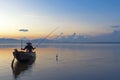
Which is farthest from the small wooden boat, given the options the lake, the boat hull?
the lake

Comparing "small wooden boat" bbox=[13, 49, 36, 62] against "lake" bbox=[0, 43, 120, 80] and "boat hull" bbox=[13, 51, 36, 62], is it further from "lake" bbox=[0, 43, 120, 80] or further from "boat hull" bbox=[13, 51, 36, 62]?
"lake" bbox=[0, 43, 120, 80]

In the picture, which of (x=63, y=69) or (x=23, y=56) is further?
(x=23, y=56)

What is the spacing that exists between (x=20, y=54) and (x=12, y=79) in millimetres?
8451

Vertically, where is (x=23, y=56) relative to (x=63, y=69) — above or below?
above

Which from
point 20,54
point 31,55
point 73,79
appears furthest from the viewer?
point 31,55

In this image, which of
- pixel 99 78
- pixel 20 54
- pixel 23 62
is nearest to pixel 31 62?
pixel 23 62

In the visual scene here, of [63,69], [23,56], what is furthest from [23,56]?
[63,69]

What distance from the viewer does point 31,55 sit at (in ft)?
98.8

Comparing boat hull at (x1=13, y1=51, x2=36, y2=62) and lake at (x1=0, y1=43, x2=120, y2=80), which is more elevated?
boat hull at (x1=13, y1=51, x2=36, y2=62)

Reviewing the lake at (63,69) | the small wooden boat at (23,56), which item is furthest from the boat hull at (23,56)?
the lake at (63,69)

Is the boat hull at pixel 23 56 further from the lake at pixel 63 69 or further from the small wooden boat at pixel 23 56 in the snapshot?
the lake at pixel 63 69

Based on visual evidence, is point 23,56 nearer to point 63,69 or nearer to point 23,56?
point 23,56

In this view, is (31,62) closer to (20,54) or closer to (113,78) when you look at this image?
(20,54)

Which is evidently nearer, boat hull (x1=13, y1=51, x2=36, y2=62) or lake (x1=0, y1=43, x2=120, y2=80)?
lake (x1=0, y1=43, x2=120, y2=80)
